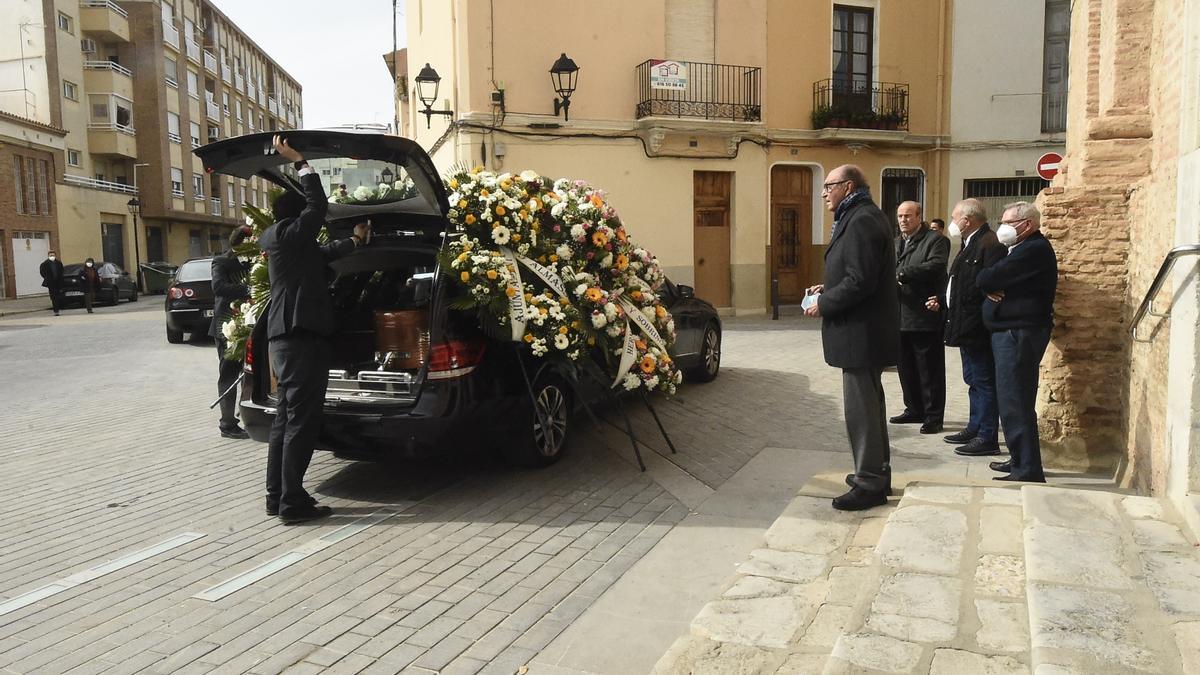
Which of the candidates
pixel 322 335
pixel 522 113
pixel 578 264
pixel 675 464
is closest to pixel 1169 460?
pixel 675 464

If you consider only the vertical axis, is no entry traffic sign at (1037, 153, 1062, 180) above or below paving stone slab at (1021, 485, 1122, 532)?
above

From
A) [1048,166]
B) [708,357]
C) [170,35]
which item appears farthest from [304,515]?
[170,35]

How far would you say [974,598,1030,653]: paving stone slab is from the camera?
298 centimetres

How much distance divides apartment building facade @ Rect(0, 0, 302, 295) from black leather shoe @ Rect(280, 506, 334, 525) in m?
38.9

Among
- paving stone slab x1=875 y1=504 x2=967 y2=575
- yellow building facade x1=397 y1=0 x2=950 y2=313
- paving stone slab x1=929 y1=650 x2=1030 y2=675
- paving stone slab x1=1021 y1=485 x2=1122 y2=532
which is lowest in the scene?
paving stone slab x1=929 y1=650 x2=1030 y2=675

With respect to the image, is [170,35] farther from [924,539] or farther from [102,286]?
[924,539]

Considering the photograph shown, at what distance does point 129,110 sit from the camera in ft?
152

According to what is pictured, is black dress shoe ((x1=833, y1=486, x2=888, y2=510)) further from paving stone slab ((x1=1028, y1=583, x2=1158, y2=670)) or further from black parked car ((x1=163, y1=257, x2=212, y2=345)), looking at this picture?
black parked car ((x1=163, y1=257, x2=212, y2=345))

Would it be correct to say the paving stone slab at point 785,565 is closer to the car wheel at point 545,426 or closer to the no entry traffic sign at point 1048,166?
the car wheel at point 545,426

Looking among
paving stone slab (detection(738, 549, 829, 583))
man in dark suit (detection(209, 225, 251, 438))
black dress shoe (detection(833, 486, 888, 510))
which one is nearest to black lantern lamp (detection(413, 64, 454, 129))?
man in dark suit (detection(209, 225, 251, 438))

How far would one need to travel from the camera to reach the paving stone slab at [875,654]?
287 cm

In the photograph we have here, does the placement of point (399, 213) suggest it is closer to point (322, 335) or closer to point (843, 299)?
point (322, 335)

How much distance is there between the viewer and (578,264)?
6.56 metres

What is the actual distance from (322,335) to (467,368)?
916 millimetres
